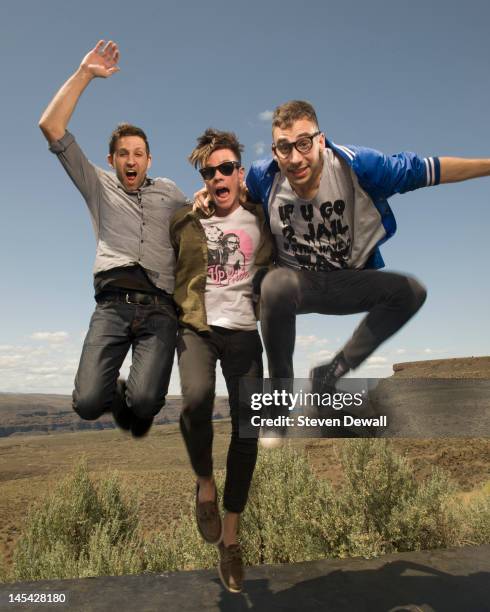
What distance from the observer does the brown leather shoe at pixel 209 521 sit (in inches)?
136

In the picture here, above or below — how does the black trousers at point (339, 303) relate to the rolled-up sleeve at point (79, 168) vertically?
below

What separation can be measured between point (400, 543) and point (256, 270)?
18204mm

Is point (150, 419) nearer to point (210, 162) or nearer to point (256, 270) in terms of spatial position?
point (256, 270)

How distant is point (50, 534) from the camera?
74.5 ft

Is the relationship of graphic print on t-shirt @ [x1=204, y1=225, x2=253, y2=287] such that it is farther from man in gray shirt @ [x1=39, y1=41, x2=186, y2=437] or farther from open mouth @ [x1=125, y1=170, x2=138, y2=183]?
open mouth @ [x1=125, y1=170, x2=138, y2=183]

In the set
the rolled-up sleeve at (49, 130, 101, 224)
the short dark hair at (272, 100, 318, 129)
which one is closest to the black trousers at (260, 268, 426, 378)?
the short dark hair at (272, 100, 318, 129)

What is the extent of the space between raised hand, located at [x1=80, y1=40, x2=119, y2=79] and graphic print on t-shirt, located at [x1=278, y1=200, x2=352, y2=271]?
169 centimetres

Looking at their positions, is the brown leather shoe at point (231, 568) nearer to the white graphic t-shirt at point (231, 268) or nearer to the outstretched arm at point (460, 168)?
the white graphic t-shirt at point (231, 268)

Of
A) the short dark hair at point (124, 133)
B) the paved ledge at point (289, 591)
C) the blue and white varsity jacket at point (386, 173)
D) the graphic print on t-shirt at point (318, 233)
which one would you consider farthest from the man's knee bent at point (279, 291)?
the paved ledge at point (289, 591)

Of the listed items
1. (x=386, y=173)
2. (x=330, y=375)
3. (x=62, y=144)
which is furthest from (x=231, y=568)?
(x=62, y=144)

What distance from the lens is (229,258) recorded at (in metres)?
3.69

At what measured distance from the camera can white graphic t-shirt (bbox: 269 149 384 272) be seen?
11.3ft

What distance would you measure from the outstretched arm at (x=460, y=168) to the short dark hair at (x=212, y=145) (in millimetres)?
1527

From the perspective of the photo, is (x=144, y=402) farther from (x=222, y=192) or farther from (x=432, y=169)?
(x=432, y=169)
